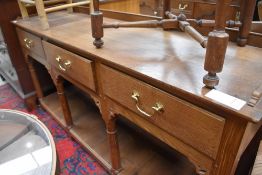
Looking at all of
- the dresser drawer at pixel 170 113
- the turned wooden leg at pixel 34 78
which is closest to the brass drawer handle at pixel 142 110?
the dresser drawer at pixel 170 113

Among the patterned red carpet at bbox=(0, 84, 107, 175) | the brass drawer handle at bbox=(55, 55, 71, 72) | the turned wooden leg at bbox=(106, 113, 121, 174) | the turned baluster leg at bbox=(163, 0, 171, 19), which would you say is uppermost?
the turned baluster leg at bbox=(163, 0, 171, 19)

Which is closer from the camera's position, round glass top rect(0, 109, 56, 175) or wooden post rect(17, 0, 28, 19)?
round glass top rect(0, 109, 56, 175)

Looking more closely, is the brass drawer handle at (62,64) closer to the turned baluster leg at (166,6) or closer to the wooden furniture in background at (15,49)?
the turned baluster leg at (166,6)

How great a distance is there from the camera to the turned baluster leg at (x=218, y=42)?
416 mm

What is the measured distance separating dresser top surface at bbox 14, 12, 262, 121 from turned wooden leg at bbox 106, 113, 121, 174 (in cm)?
27

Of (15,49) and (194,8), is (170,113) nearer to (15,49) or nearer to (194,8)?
(194,8)

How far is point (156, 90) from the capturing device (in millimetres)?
577

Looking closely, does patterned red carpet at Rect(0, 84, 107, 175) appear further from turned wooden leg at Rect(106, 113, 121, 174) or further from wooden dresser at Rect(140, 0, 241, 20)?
wooden dresser at Rect(140, 0, 241, 20)

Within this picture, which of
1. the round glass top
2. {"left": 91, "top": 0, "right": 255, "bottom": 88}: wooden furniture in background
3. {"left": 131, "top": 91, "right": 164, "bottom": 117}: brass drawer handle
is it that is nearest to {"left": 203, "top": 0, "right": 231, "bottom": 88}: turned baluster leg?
{"left": 91, "top": 0, "right": 255, "bottom": 88}: wooden furniture in background

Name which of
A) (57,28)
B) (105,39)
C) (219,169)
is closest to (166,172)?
(219,169)

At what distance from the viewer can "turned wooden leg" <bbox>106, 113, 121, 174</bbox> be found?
0.89 meters

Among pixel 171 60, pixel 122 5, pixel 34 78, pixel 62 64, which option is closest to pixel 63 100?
pixel 62 64

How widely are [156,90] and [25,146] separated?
633 mm

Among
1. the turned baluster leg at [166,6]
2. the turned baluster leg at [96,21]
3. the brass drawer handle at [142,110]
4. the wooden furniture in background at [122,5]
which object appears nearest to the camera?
the brass drawer handle at [142,110]
